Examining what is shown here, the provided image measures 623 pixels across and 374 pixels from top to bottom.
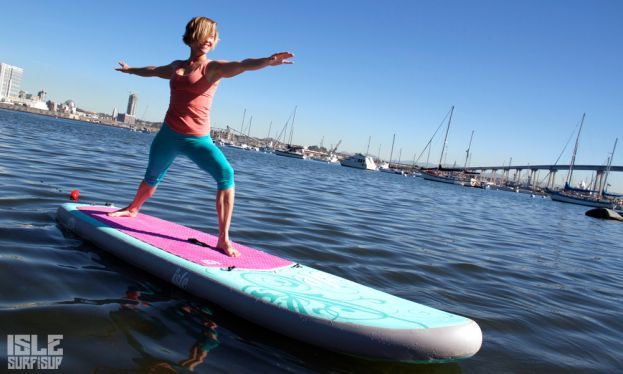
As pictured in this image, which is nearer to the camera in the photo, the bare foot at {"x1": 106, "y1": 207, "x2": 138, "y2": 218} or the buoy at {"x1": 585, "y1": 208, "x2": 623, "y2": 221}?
the bare foot at {"x1": 106, "y1": 207, "x2": 138, "y2": 218}

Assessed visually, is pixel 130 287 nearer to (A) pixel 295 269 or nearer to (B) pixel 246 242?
(A) pixel 295 269

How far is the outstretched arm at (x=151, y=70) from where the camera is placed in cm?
409

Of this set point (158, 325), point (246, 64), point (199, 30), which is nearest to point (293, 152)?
point (199, 30)

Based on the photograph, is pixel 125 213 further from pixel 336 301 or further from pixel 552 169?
pixel 552 169

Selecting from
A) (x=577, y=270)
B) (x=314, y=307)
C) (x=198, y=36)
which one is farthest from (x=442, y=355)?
(x=577, y=270)

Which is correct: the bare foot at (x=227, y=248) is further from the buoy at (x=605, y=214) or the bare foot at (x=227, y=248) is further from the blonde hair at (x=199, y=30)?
the buoy at (x=605, y=214)

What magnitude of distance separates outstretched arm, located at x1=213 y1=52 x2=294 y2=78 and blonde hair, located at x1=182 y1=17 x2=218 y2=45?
0.82 ft

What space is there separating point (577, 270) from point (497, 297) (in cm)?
328

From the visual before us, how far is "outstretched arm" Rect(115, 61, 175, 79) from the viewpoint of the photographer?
13.4 feet

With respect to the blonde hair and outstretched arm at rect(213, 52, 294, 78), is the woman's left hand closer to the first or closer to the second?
outstretched arm at rect(213, 52, 294, 78)

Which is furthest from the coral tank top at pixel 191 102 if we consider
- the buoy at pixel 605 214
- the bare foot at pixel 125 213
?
the buoy at pixel 605 214

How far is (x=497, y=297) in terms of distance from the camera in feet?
15.1

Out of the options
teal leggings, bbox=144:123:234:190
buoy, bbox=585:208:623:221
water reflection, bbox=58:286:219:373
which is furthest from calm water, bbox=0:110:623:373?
buoy, bbox=585:208:623:221

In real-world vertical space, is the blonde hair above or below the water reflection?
above
